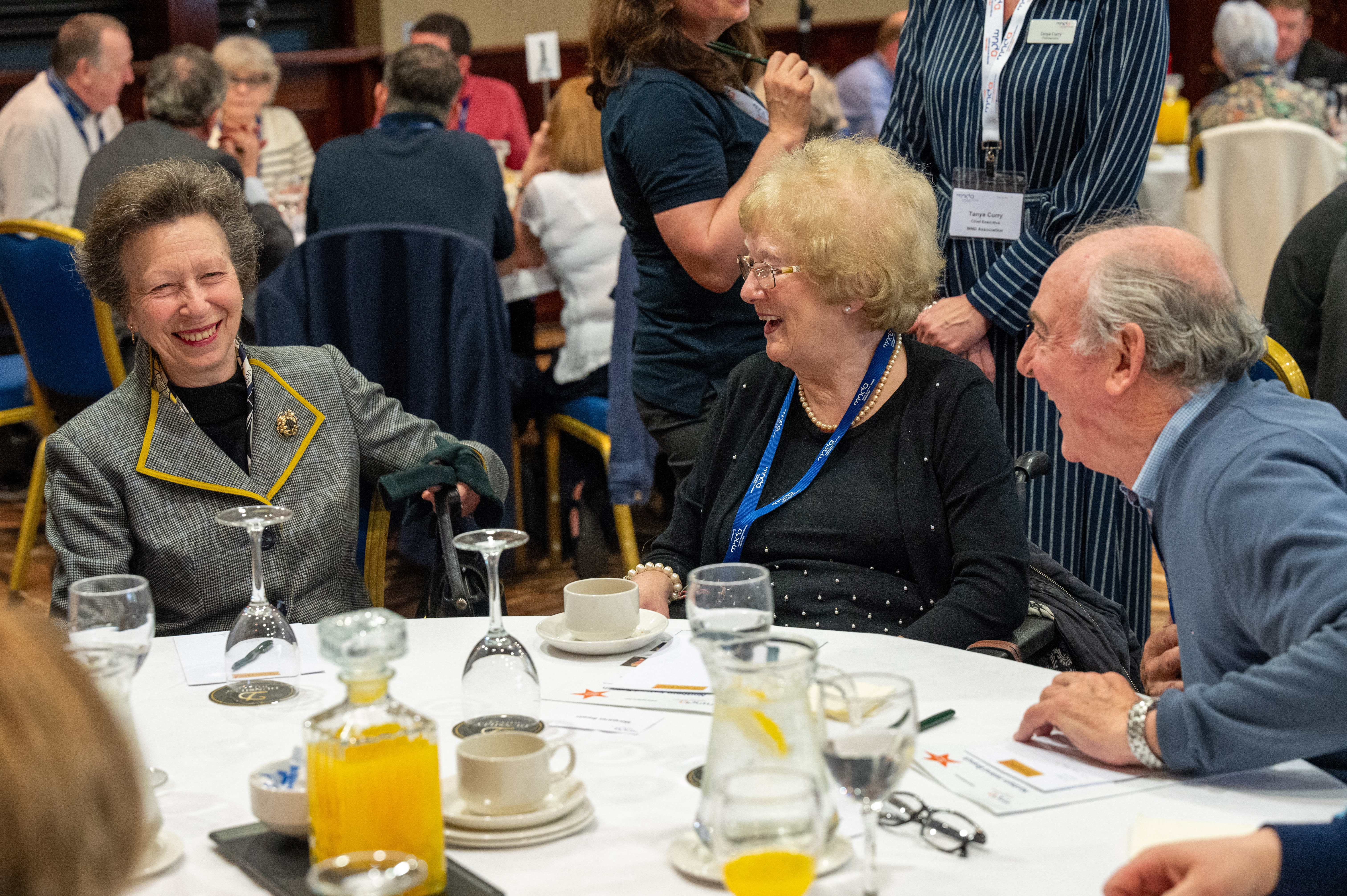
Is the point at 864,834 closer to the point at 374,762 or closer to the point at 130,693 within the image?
the point at 374,762

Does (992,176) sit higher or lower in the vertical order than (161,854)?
higher

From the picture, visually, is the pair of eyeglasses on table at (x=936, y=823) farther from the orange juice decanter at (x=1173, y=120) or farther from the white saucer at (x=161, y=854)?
the orange juice decanter at (x=1173, y=120)

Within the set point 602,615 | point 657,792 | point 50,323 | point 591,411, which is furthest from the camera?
point 591,411

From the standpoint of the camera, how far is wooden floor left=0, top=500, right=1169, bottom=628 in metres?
3.90

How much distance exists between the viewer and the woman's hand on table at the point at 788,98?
8.31 ft

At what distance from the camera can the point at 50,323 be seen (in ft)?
12.9

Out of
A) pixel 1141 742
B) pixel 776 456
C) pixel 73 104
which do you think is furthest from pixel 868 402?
pixel 73 104

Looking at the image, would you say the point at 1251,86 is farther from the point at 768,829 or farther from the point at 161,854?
the point at 161,854

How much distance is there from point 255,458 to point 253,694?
2.10ft

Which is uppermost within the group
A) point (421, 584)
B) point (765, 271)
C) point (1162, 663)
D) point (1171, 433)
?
point (765, 271)

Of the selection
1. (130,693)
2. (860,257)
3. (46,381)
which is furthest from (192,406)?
(46,381)

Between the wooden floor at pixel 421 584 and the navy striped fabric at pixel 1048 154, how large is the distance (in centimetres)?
118

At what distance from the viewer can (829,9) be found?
32.1 feet

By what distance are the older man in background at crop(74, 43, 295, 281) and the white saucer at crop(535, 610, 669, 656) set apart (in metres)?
2.77
